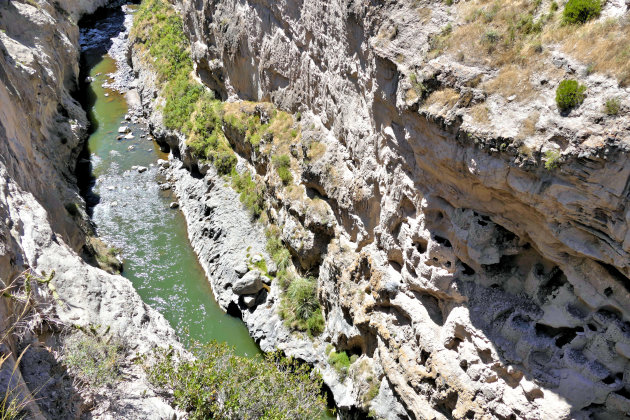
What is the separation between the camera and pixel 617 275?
1172cm

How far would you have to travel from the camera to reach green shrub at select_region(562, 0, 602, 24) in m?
12.4

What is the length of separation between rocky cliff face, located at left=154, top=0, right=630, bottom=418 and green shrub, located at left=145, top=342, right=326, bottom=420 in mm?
2904

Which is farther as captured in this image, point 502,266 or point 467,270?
point 467,270

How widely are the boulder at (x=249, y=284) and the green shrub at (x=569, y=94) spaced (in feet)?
49.9

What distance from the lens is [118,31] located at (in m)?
49.0

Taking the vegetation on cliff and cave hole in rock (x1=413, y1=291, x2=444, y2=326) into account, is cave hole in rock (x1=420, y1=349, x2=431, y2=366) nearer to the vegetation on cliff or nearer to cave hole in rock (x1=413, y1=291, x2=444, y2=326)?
cave hole in rock (x1=413, y1=291, x2=444, y2=326)

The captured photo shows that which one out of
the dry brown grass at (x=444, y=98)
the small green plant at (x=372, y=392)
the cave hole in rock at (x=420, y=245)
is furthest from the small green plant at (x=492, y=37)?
the small green plant at (x=372, y=392)

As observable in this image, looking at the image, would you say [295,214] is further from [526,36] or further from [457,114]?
A: [526,36]

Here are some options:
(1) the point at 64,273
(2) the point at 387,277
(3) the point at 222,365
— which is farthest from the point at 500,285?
(1) the point at 64,273

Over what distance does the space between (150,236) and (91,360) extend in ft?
46.7

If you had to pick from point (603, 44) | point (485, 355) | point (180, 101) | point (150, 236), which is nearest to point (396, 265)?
point (485, 355)

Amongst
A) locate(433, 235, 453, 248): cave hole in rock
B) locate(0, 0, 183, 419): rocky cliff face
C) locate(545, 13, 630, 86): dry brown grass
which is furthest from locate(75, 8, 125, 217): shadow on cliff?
locate(545, 13, 630, 86): dry brown grass

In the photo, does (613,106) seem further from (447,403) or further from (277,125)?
(277,125)

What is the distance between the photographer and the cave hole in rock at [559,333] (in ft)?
42.7
